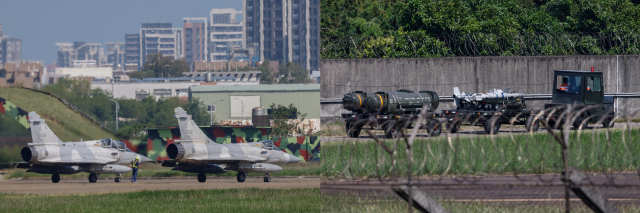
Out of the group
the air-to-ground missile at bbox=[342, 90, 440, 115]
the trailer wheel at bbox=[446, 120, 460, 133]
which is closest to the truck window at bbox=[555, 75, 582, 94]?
the air-to-ground missile at bbox=[342, 90, 440, 115]

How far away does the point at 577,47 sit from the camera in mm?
36375

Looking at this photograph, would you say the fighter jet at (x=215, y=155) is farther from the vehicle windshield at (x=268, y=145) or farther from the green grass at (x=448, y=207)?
the green grass at (x=448, y=207)

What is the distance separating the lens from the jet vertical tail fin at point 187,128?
34.0m

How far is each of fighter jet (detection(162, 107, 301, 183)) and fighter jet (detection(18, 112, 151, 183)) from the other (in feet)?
7.97

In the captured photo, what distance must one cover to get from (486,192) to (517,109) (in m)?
14.1

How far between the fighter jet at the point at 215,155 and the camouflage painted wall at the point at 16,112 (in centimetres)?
765

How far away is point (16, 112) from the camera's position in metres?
31.2

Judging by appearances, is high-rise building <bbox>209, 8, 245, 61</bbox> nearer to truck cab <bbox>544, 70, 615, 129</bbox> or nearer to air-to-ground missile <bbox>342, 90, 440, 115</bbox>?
air-to-ground missile <bbox>342, 90, 440, 115</bbox>

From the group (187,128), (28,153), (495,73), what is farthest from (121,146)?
(495,73)

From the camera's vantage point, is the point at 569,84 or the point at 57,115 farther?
the point at 57,115

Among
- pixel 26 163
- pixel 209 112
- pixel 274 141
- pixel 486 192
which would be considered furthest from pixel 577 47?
pixel 26 163

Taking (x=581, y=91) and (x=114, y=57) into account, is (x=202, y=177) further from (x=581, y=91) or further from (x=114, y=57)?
(x=114, y=57)

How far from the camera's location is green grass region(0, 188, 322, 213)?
21419 millimetres

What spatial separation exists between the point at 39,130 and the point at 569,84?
2628cm
